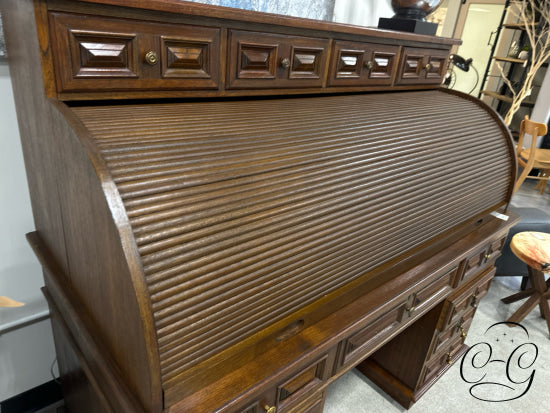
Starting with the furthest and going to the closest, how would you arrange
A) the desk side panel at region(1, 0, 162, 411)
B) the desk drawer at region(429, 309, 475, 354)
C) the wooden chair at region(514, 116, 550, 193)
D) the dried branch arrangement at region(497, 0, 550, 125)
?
1. the dried branch arrangement at region(497, 0, 550, 125)
2. the wooden chair at region(514, 116, 550, 193)
3. the desk drawer at region(429, 309, 475, 354)
4. the desk side panel at region(1, 0, 162, 411)

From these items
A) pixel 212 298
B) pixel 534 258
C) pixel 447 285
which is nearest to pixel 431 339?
pixel 447 285

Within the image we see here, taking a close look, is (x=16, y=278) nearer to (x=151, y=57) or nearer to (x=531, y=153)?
(x=151, y=57)

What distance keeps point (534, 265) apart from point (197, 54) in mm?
1875

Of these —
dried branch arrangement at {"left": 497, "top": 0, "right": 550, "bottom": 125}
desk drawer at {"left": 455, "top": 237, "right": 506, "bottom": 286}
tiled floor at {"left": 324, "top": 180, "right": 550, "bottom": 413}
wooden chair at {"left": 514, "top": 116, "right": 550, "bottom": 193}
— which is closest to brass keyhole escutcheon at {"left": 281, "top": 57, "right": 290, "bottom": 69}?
desk drawer at {"left": 455, "top": 237, "right": 506, "bottom": 286}

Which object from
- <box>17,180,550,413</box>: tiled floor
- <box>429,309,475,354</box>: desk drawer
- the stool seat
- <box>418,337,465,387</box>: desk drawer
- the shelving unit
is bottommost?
<box>17,180,550,413</box>: tiled floor

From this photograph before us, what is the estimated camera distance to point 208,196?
67 cm

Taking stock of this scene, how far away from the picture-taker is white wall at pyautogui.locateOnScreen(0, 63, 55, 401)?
3.41 ft

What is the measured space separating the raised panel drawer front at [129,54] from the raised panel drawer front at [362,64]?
404mm

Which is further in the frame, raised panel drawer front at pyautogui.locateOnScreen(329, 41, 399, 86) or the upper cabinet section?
raised panel drawer front at pyautogui.locateOnScreen(329, 41, 399, 86)

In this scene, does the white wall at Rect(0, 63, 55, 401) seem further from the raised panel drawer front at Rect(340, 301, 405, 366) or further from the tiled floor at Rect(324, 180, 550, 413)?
the tiled floor at Rect(324, 180, 550, 413)

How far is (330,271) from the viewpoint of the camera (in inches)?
33.8

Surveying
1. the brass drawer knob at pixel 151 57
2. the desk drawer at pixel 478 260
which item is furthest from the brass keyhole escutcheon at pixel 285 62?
the desk drawer at pixel 478 260

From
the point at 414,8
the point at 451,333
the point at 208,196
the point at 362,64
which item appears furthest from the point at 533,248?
the point at 208,196

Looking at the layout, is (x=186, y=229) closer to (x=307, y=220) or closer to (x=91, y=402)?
(x=307, y=220)
